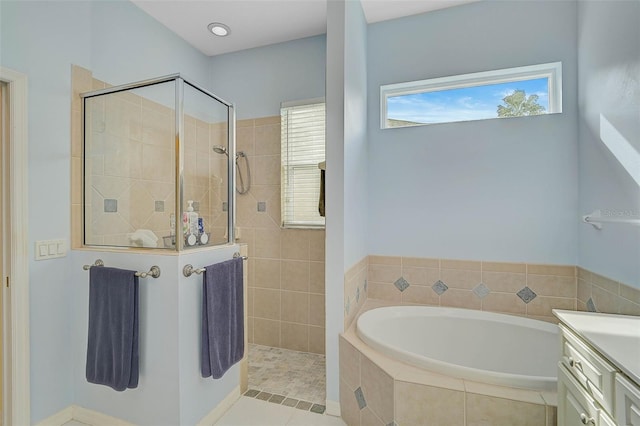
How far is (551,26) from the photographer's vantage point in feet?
7.30

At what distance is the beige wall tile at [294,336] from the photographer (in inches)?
112

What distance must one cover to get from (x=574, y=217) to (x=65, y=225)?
3.37 meters

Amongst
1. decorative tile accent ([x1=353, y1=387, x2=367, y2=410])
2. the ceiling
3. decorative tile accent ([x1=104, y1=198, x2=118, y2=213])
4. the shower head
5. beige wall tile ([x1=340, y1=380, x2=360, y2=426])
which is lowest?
beige wall tile ([x1=340, y1=380, x2=360, y2=426])

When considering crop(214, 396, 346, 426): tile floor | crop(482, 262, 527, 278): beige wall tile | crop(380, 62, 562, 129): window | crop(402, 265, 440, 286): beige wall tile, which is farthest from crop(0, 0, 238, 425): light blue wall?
crop(380, 62, 562, 129): window

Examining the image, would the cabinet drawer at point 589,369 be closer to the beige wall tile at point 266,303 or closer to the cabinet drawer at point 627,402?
the cabinet drawer at point 627,402

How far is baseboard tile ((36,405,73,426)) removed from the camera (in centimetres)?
177

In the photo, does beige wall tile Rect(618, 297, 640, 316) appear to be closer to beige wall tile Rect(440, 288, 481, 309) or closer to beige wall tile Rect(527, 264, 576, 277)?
beige wall tile Rect(527, 264, 576, 277)

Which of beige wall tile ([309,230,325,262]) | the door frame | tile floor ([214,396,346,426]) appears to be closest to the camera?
the door frame

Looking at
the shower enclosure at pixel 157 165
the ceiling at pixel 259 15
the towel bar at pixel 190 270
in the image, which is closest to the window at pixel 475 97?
the ceiling at pixel 259 15

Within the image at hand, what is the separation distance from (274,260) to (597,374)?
2.35 m

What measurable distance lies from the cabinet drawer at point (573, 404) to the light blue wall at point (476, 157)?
126 centimetres

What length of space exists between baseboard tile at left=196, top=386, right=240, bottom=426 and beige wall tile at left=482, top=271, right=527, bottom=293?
6.55ft

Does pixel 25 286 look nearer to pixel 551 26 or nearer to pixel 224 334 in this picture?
pixel 224 334

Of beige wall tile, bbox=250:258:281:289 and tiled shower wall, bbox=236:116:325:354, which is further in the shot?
beige wall tile, bbox=250:258:281:289
